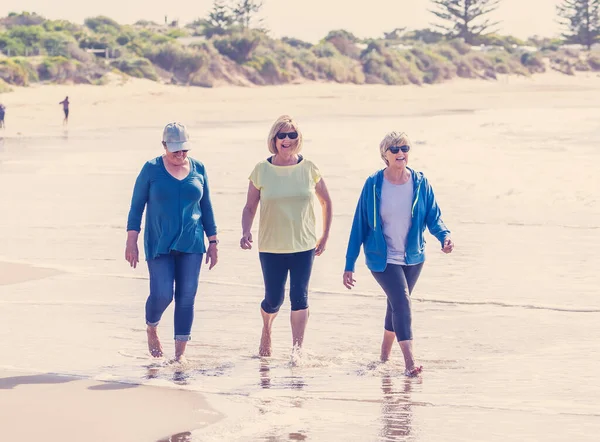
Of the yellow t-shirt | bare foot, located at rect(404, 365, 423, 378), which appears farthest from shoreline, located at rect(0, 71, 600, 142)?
bare foot, located at rect(404, 365, 423, 378)


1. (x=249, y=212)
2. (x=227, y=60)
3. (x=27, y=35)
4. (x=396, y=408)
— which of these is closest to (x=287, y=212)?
(x=249, y=212)

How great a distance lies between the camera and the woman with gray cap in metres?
7.85

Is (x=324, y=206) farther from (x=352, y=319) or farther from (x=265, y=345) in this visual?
(x=352, y=319)

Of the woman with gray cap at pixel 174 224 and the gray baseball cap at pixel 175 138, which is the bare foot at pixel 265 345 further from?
the gray baseball cap at pixel 175 138

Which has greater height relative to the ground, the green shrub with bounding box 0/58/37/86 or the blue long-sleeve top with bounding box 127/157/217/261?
the green shrub with bounding box 0/58/37/86

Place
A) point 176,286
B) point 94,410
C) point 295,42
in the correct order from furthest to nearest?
point 295,42, point 176,286, point 94,410

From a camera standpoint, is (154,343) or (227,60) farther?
(227,60)

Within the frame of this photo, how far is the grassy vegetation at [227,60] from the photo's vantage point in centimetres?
5855

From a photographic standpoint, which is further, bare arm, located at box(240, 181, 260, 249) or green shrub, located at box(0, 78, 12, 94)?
green shrub, located at box(0, 78, 12, 94)

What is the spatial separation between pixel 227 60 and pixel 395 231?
64.7 m

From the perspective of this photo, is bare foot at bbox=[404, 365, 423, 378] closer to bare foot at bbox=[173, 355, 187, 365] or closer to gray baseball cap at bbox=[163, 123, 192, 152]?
bare foot at bbox=[173, 355, 187, 365]

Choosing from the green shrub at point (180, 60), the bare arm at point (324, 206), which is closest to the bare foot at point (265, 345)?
the bare arm at point (324, 206)

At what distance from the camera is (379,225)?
7789 millimetres

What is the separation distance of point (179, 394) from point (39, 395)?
742mm
